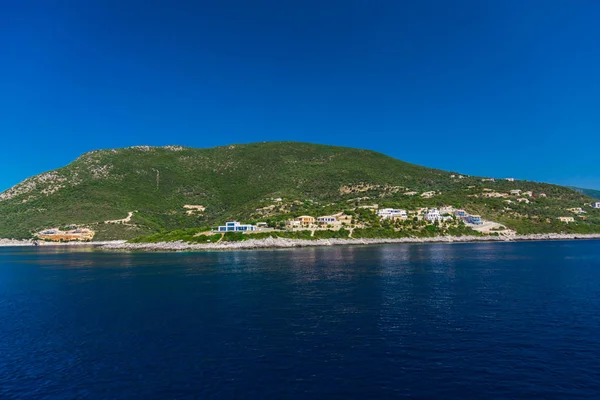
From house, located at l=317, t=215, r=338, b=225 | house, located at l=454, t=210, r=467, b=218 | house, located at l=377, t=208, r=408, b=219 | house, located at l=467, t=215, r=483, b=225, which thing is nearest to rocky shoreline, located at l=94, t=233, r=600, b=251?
house, located at l=467, t=215, r=483, b=225

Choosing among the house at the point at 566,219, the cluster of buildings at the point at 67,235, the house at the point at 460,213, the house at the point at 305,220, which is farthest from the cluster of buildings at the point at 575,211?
the cluster of buildings at the point at 67,235

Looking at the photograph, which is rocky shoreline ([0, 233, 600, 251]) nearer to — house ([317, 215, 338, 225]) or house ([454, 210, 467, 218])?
house ([317, 215, 338, 225])

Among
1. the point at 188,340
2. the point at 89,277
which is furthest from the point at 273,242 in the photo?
the point at 188,340

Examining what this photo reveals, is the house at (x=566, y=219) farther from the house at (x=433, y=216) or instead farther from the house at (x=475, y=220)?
the house at (x=433, y=216)

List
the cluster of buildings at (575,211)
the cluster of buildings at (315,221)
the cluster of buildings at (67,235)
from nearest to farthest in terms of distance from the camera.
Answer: the cluster of buildings at (315,221)
the cluster of buildings at (575,211)
the cluster of buildings at (67,235)

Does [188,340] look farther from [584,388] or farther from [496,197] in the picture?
[496,197]

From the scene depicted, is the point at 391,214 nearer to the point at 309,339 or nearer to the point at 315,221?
the point at 315,221

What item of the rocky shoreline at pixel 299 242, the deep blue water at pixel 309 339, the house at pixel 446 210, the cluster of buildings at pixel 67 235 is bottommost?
the deep blue water at pixel 309 339
